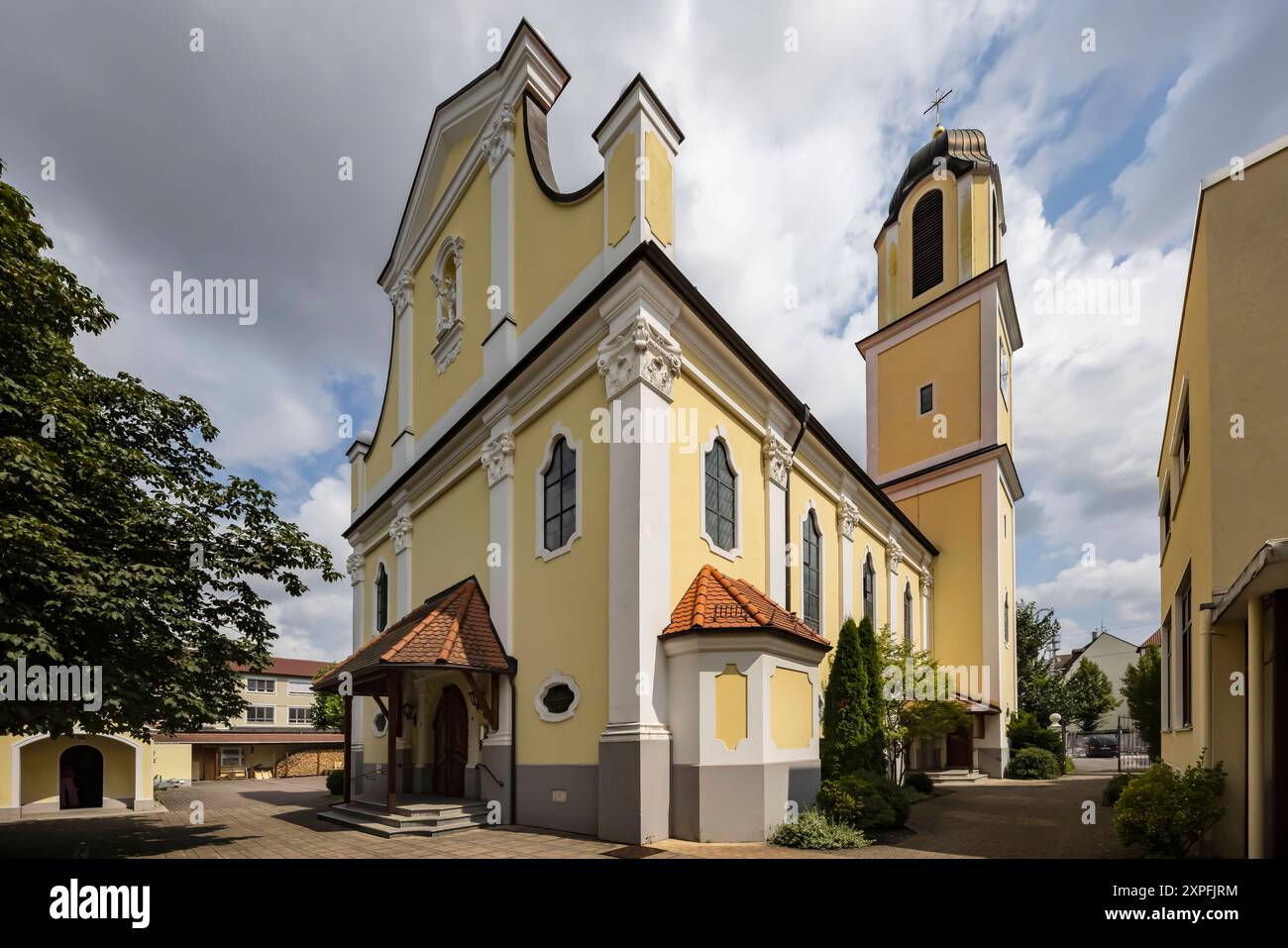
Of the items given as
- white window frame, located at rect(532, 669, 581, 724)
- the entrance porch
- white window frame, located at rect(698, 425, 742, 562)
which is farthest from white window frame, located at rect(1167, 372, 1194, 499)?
the entrance porch

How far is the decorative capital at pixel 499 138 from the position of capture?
1565 centimetres

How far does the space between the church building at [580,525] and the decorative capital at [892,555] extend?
0.17 meters

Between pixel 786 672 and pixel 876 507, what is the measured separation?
1245 cm

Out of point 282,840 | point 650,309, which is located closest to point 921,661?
point 650,309

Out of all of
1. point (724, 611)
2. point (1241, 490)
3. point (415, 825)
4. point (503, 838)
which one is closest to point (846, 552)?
point (724, 611)

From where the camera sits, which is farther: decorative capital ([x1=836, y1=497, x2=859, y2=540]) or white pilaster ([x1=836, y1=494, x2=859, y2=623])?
decorative capital ([x1=836, y1=497, x2=859, y2=540])

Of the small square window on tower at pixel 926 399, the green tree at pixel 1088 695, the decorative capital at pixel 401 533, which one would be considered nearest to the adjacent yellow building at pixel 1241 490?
the decorative capital at pixel 401 533

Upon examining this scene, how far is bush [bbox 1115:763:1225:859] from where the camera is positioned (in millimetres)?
7789

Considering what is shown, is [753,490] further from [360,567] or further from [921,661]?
[360,567]

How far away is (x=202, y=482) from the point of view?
480 inches

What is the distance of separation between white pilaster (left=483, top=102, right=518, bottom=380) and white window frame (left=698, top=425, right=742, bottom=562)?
4.79 meters

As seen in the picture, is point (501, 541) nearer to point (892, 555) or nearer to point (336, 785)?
point (336, 785)

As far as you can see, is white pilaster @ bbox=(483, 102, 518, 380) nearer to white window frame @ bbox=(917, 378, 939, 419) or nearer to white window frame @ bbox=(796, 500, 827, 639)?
white window frame @ bbox=(796, 500, 827, 639)

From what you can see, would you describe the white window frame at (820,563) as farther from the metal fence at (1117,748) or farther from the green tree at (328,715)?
the green tree at (328,715)
